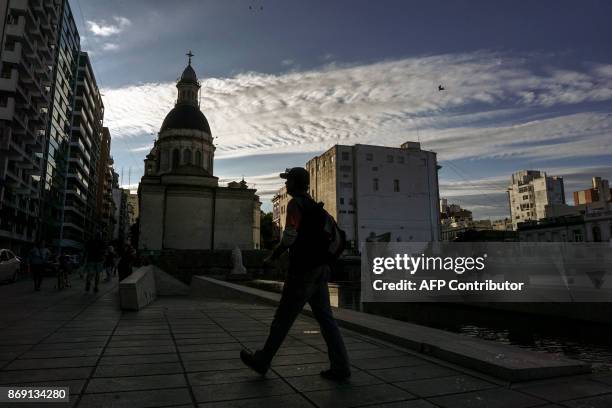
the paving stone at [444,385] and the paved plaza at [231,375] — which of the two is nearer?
the paved plaza at [231,375]

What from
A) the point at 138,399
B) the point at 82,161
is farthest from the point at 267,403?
the point at 82,161

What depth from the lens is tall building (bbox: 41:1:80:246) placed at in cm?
4716

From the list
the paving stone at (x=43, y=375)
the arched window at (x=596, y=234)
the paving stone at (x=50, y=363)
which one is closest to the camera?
the paving stone at (x=43, y=375)

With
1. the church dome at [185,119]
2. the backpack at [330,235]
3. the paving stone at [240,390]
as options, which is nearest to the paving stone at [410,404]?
the paving stone at [240,390]

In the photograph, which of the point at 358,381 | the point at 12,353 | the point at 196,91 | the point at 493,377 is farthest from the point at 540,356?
the point at 196,91

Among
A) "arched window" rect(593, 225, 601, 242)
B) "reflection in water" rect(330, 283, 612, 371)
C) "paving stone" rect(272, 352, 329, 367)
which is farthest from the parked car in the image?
"arched window" rect(593, 225, 601, 242)

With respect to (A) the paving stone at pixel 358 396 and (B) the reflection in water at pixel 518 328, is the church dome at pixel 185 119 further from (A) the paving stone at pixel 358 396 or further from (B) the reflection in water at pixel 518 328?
(A) the paving stone at pixel 358 396

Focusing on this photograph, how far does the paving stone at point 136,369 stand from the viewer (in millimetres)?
3525

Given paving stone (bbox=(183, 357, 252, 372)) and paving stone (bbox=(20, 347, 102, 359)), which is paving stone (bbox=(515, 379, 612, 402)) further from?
paving stone (bbox=(20, 347, 102, 359))

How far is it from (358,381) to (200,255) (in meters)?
30.5

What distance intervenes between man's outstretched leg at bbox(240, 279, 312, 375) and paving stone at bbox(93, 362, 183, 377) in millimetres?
746

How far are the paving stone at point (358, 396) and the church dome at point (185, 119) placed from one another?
48.5 m

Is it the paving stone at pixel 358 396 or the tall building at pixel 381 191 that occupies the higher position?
the tall building at pixel 381 191

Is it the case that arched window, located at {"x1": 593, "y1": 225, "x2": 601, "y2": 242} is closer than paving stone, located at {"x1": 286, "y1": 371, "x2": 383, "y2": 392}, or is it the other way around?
paving stone, located at {"x1": 286, "y1": 371, "x2": 383, "y2": 392}
